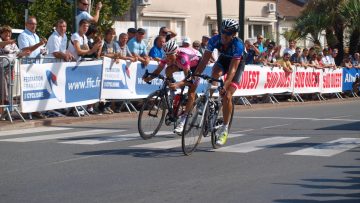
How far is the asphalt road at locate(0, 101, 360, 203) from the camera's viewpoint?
797 centimetres

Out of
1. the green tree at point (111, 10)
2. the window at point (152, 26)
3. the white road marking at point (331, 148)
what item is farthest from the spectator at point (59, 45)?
the window at point (152, 26)

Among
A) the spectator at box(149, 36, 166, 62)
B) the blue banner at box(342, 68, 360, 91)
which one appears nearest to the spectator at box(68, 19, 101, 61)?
the spectator at box(149, 36, 166, 62)

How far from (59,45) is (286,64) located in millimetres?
10837

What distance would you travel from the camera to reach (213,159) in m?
10.5

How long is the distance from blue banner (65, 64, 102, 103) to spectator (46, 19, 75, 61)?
0.93ft

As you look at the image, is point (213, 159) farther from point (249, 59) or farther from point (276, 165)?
point (249, 59)

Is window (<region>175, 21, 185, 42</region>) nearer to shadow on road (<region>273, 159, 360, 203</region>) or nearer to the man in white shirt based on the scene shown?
the man in white shirt

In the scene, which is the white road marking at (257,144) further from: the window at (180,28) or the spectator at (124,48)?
the window at (180,28)

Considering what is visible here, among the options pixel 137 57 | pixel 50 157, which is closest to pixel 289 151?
pixel 50 157

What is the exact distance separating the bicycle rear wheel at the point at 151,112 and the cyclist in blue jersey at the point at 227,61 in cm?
119

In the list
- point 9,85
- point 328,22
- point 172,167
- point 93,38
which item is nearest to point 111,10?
point 328,22

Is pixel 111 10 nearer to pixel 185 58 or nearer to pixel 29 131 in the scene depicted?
pixel 29 131

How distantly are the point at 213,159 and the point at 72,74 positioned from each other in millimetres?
6747

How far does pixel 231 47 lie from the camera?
446 inches
